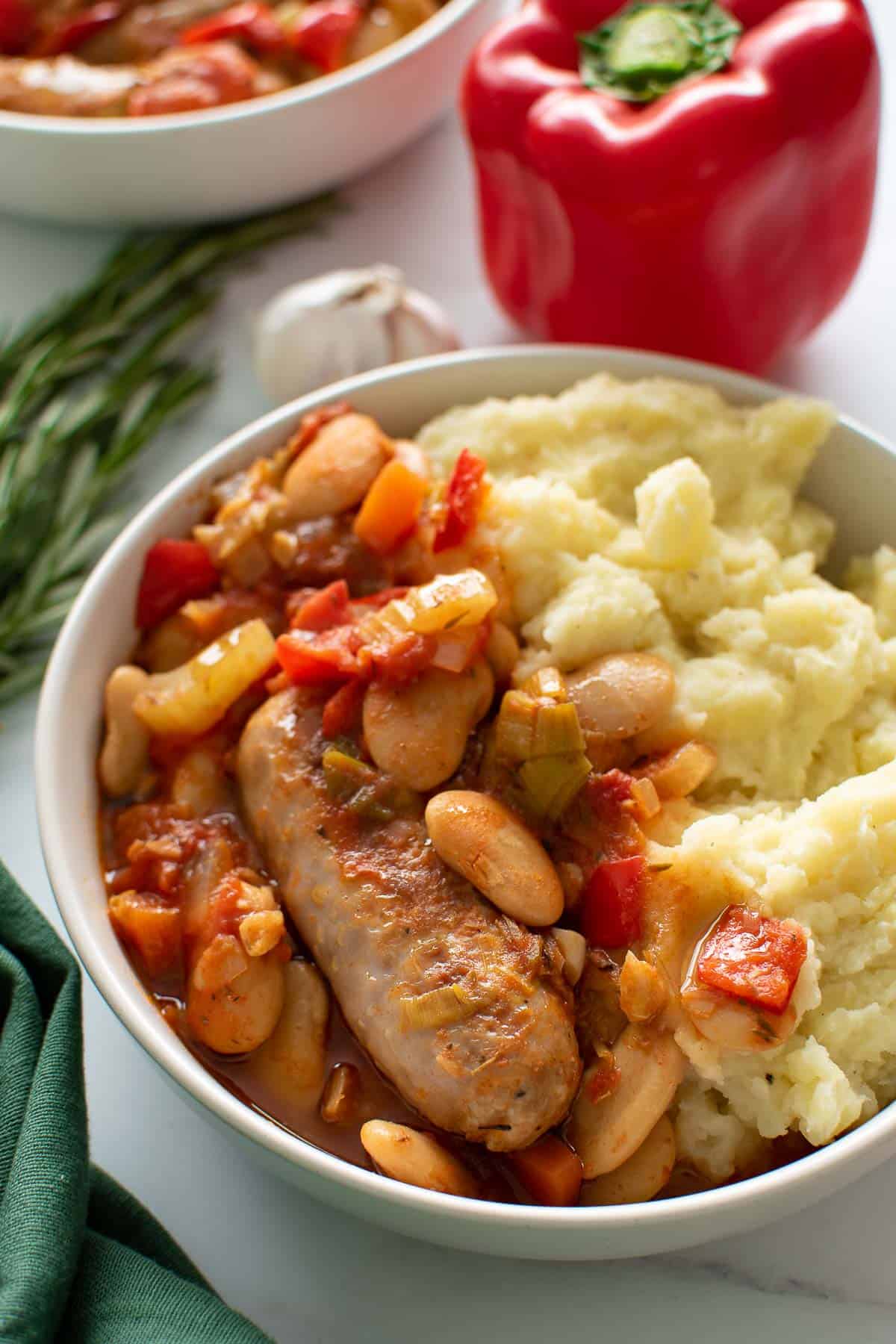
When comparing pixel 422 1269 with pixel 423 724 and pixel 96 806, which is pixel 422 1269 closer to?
pixel 423 724

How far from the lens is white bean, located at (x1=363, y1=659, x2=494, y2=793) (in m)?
3.17

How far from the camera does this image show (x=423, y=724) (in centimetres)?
319

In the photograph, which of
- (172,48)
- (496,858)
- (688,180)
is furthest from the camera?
(172,48)

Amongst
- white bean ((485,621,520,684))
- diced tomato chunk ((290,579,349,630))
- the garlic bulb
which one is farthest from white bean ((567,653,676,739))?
the garlic bulb

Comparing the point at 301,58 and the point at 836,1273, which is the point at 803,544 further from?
the point at 301,58

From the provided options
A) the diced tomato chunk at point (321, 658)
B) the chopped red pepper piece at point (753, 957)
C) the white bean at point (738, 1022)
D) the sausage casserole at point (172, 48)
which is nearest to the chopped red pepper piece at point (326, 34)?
the sausage casserole at point (172, 48)

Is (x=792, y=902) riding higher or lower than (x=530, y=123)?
lower

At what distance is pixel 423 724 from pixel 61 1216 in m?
1.23

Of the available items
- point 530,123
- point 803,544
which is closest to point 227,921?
point 803,544

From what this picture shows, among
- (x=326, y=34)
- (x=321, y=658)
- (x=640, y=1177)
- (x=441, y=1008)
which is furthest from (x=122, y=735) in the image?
(x=326, y=34)

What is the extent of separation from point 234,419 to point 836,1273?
3.10 meters

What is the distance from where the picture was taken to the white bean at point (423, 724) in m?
3.17

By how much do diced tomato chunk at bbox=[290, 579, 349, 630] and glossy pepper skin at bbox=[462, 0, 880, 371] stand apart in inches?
55.6

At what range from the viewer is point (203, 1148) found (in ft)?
10.9
